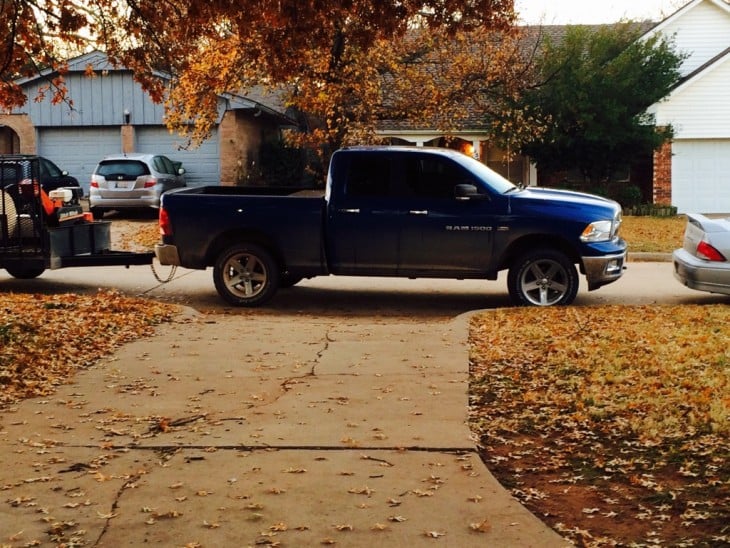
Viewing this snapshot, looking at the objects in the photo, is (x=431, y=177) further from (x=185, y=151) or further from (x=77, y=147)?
(x=77, y=147)

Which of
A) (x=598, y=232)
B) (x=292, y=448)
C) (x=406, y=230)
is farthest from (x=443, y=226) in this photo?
(x=292, y=448)

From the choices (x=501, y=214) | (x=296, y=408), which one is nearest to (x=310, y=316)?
(x=501, y=214)

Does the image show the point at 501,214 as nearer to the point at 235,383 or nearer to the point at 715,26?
the point at 235,383

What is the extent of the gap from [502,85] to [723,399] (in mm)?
21694

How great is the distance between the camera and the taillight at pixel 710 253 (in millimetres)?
13484

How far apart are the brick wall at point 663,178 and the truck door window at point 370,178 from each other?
2132 cm

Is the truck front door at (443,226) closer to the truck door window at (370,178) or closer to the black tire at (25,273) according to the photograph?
the truck door window at (370,178)

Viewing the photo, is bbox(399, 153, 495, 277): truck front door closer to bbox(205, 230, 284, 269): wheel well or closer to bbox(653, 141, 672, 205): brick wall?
bbox(205, 230, 284, 269): wheel well

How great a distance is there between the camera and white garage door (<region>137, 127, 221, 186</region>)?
3341 cm

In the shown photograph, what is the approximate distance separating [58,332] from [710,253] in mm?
7752

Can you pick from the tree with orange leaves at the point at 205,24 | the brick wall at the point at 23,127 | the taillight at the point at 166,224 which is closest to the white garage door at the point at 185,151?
the brick wall at the point at 23,127

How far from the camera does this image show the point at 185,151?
109ft

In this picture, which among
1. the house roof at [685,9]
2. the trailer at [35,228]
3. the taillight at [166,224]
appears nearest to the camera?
the taillight at [166,224]

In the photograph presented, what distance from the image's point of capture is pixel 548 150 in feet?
105
